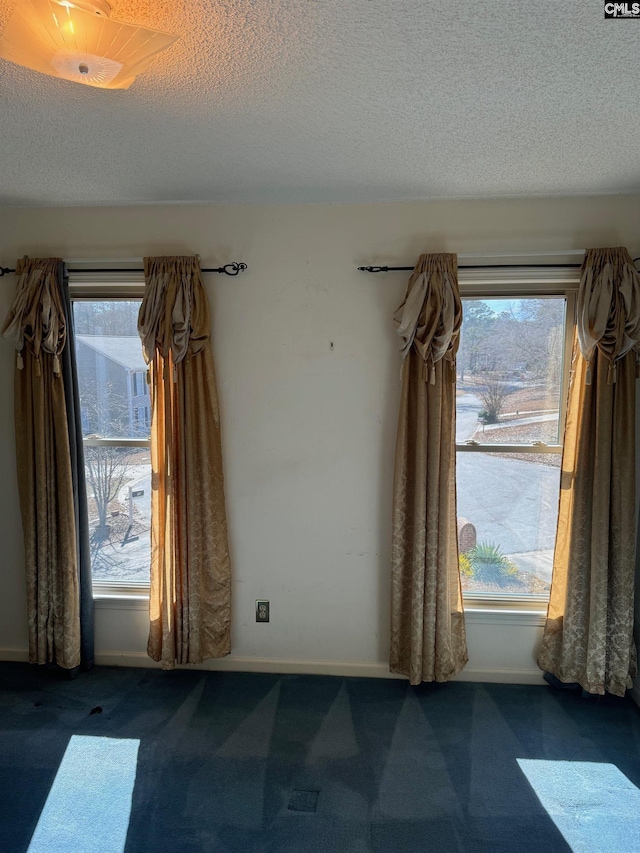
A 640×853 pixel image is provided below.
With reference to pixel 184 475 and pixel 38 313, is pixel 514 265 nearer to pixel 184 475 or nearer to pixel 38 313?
pixel 184 475

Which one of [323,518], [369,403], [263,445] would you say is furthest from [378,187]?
[323,518]

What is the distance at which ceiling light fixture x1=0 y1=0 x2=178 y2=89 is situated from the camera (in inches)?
42.9

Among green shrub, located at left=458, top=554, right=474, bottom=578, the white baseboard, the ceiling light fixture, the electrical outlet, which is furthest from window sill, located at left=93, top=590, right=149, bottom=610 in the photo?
the ceiling light fixture

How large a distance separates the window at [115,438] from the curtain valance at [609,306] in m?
2.21

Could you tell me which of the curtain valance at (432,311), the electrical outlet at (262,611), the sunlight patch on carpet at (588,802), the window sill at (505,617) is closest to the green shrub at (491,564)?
the window sill at (505,617)

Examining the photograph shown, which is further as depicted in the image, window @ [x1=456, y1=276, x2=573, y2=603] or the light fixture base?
window @ [x1=456, y1=276, x2=573, y2=603]

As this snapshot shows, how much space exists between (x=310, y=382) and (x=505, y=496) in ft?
3.90

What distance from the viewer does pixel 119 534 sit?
2926 millimetres

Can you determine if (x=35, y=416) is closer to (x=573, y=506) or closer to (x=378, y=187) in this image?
(x=378, y=187)

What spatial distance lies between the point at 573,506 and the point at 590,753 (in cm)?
106

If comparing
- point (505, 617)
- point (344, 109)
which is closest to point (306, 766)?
point (505, 617)

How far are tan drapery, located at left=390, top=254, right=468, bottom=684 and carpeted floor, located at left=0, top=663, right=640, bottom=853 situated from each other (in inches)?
12.0

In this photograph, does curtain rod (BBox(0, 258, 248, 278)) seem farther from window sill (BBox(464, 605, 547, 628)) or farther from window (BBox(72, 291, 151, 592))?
window sill (BBox(464, 605, 547, 628))

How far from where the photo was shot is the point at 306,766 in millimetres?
2174
